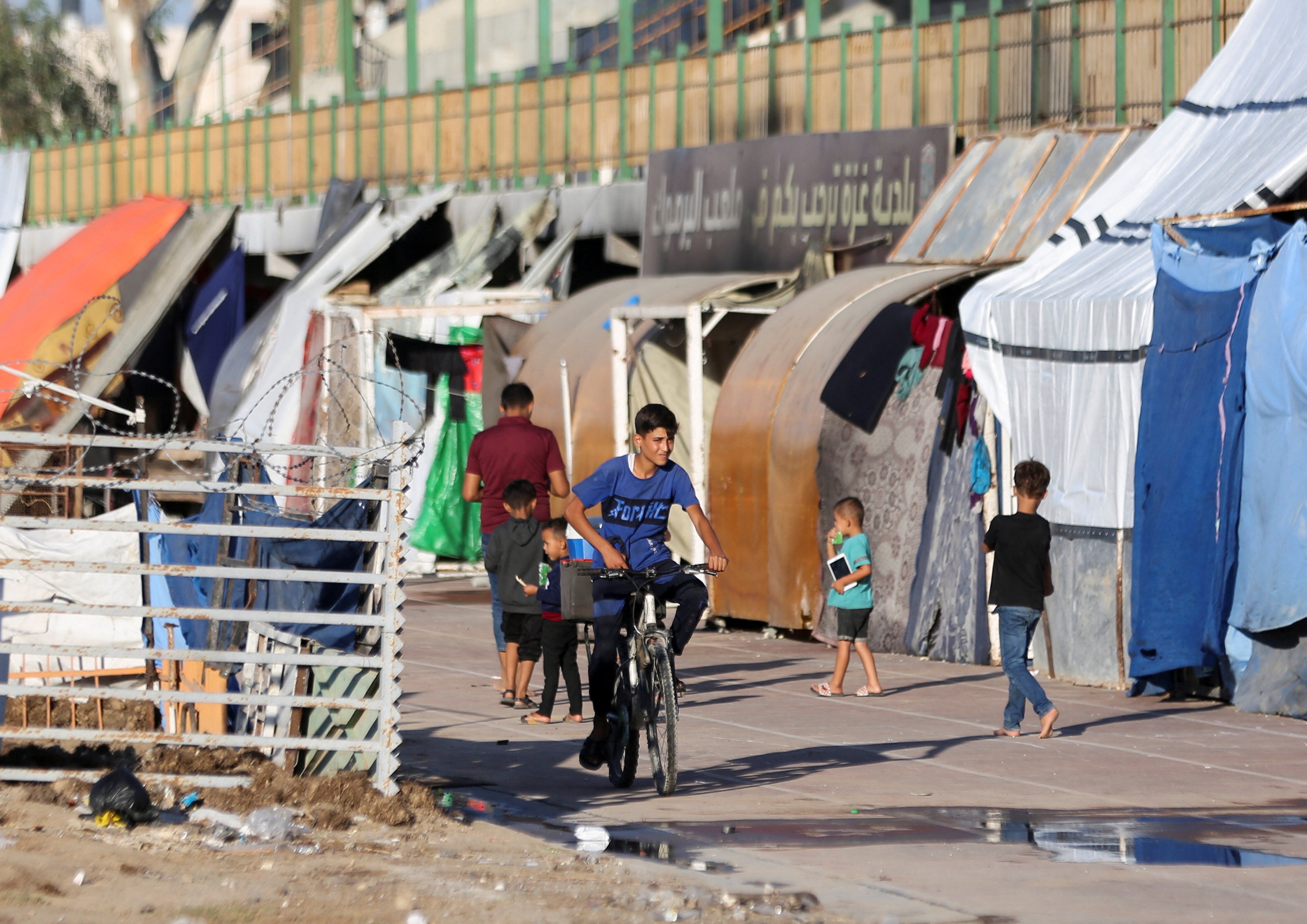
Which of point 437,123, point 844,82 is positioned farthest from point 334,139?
point 844,82

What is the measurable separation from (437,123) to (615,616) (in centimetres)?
1704

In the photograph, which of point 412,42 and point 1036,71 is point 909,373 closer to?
point 1036,71

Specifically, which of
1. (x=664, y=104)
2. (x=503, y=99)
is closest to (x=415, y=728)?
(x=664, y=104)

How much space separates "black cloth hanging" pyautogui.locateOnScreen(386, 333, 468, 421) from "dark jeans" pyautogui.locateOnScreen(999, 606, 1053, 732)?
11.1m

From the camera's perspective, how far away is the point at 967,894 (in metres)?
6.65

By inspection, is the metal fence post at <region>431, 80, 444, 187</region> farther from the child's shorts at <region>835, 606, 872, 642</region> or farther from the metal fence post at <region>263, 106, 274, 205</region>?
the child's shorts at <region>835, 606, 872, 642</region>

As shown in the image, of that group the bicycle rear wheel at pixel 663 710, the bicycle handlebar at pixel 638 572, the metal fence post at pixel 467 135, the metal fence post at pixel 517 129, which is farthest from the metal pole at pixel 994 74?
the bicycle rear wheel at pixel 663 710

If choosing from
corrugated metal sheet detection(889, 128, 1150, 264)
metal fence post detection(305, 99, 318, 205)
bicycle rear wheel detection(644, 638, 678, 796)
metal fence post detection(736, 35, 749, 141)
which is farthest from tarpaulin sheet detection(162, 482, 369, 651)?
metal fence post detection(305, 99, 318, 205)

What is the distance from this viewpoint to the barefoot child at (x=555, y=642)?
10938mm

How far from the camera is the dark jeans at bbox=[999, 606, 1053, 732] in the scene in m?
10.5

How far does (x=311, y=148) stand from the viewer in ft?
90.3

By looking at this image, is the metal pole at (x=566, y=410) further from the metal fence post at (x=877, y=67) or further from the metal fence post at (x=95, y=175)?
the metal fence post at (x=95, y=175)

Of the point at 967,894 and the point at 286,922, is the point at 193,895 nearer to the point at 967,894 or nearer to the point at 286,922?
the point at 286,922

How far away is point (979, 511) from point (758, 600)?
240cm
